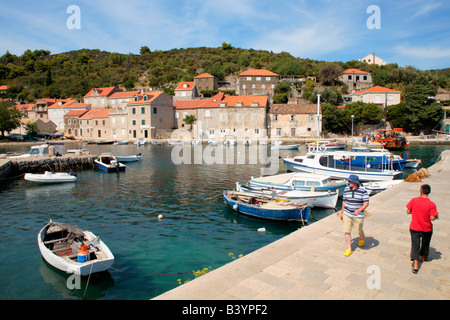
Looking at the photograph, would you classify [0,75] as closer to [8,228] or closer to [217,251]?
[8,228]

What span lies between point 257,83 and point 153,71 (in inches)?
1881

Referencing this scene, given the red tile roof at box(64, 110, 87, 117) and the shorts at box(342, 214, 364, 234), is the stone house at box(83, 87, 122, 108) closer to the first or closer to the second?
the red tile roof at box(64, 110, 87, 117)

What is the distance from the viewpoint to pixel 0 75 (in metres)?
132

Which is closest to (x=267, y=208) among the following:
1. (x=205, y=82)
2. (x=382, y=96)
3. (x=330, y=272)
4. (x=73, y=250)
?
(x=330, y=272)

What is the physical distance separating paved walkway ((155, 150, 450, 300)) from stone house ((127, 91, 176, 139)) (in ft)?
214

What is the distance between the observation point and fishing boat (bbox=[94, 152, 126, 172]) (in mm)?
32312

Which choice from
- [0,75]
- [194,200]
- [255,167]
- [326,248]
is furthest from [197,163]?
[0,75]

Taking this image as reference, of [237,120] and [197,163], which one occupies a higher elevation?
[237,120]

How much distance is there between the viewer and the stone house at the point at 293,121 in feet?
225

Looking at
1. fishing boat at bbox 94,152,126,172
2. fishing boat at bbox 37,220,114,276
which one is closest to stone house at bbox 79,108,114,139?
fishing boat at bbox 94,152,126,172

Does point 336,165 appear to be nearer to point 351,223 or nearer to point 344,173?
point 344,173

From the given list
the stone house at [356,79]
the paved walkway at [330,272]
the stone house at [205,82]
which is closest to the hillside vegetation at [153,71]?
the stone house at [356,79]
